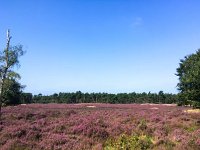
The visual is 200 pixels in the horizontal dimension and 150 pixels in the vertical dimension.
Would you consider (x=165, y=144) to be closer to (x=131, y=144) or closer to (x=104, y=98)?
(x=131, y=144)

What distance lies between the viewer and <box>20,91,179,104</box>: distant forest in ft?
407

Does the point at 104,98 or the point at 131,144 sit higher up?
the point at 104,98

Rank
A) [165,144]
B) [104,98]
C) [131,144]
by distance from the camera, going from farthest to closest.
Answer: [104,98]
[165,144]
[131,144]

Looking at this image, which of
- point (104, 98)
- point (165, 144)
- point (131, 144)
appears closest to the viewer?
point (131, 144)

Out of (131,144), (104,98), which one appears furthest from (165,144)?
(104,98)

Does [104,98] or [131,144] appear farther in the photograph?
[104,98]

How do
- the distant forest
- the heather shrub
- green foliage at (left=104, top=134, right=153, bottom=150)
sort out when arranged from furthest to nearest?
the distant forest < the heather shrub < green foliage at (left=104, top=134, right=153, bottom=150)

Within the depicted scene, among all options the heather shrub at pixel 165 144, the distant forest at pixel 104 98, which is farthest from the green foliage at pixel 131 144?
the distant forest at pixel 104 98

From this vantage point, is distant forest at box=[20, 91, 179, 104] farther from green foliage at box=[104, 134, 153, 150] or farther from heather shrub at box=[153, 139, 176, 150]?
green foliage at box=[104, 134, 153, 150]

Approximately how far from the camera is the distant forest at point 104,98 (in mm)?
124113

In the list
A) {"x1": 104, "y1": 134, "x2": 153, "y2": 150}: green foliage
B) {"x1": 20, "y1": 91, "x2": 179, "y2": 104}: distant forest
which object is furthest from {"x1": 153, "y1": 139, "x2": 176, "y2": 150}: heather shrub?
{"x1": 20, "y1": 91, "x2": 179, "y2": 104}: distant forest

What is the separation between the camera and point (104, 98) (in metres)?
134

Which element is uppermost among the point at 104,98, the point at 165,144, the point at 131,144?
the point at 104,98

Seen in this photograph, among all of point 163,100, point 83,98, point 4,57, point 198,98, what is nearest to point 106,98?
point 83,98
